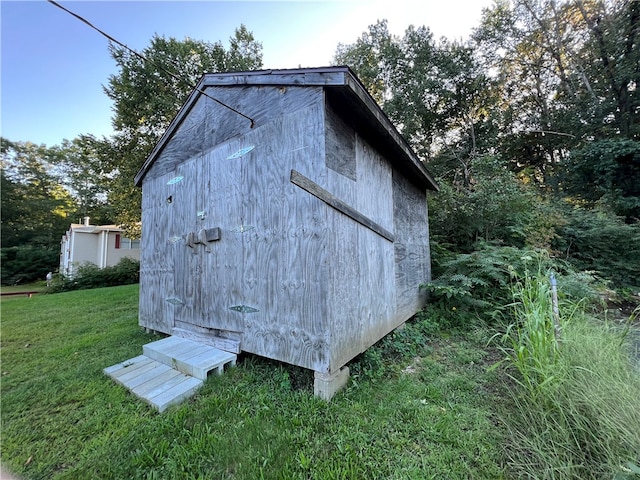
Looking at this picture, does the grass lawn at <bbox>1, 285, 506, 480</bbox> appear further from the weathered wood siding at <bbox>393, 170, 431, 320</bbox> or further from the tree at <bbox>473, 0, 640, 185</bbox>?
the tree at <bbox>473, 0, 640, 185</bbox>

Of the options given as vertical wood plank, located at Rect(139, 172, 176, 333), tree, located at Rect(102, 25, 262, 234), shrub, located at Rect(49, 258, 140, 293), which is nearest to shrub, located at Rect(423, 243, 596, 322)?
vertical wood plank, located at Rect(139, 172, 176, 333)

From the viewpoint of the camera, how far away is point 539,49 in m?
11.4

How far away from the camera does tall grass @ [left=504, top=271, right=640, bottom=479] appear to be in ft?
5.01

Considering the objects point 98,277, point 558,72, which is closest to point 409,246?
point 558,72

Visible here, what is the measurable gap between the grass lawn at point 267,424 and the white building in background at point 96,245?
14151 millimetres

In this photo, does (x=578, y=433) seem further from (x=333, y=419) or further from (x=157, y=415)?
(x=157, y=415)

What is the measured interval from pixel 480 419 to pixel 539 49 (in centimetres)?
1642

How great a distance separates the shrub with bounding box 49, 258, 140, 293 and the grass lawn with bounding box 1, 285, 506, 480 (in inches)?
424

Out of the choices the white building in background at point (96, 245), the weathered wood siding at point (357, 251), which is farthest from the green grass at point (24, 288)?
the weathered wood siding at point (357, 251)

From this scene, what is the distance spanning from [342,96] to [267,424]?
3.16 meters

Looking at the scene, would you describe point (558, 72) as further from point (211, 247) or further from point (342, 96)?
point (211, 247)

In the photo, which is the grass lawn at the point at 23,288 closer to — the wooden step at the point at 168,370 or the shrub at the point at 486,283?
the wooden step at the point at 168,370

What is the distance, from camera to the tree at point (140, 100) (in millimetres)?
10344

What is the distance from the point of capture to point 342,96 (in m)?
2.63
